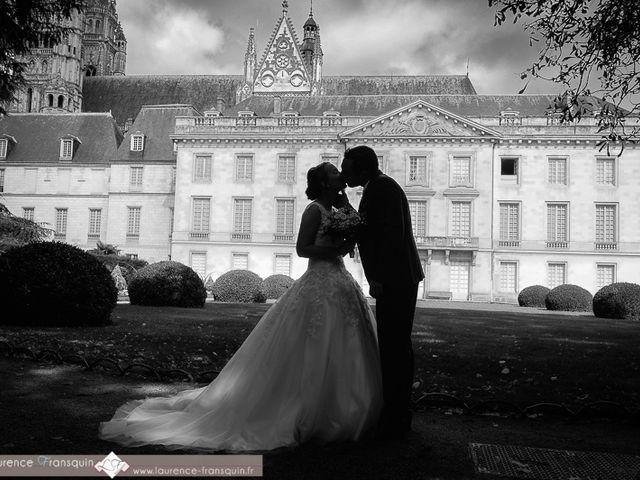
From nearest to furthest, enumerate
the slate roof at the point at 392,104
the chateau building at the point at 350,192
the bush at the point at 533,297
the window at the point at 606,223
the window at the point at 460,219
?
the bush at the point at 533,297, the window at the point at 606,223, the chateau building at the point at 350,192, the window at the point at 460,219, the slate roof at the point at 392,104

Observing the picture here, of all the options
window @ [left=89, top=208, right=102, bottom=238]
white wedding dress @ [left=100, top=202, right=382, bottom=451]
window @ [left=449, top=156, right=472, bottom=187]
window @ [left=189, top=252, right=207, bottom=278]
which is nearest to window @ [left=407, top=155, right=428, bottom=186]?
window @ [left=449, top=156, right=472, bottom=187]

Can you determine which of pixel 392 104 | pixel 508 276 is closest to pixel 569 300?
pixel 508 276

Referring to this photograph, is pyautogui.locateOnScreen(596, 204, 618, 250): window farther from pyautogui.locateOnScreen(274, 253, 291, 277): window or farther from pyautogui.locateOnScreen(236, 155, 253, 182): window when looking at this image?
pyautogui.locateOnScreen(236, 155, 253, 182): window

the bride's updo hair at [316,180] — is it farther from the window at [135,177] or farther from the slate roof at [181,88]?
the slate roof at [181,88]

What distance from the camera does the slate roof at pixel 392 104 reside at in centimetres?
3691

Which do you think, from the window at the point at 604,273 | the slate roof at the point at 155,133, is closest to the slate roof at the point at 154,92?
the slate roof at the point at 155,133

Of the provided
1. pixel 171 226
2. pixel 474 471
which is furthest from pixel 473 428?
pixel 171 226

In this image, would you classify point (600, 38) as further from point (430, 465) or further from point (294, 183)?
point (294, 183)

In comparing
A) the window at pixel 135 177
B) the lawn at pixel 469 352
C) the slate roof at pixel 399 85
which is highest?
the slate roof at pixel 399 85

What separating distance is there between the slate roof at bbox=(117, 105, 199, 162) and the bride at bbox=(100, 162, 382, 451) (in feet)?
118

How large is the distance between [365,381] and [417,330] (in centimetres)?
755

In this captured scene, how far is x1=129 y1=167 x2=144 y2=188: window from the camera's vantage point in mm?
39031

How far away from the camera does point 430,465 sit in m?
3.62

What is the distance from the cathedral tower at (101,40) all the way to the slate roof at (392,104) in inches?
1126
